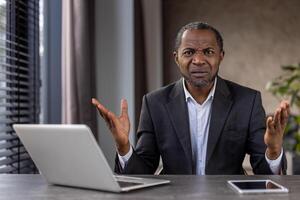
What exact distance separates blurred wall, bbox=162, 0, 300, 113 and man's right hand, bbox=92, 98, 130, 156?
2335 mm

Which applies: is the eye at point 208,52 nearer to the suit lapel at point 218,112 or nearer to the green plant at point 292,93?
the suit lapel at point 218,112

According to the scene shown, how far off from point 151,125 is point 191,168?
0.26m

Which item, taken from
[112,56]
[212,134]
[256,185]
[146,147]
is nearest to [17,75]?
[112,56]

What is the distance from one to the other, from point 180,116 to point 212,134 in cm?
15

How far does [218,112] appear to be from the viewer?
1736 mm

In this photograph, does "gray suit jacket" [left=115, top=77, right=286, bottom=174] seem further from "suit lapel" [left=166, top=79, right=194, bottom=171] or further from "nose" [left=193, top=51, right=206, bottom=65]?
"nose" [left=193, top=51, right=206, bottom=65]

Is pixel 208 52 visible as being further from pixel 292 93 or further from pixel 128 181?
pixel 292 93

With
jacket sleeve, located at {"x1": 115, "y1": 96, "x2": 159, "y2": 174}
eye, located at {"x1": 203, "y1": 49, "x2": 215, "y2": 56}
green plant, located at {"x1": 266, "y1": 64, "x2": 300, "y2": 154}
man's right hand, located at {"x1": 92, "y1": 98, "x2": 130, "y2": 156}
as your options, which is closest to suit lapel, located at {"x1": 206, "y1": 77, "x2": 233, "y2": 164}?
Result: eye, located at {"x1": 203, "y1": 49, "x2": 215, "y2": 56}

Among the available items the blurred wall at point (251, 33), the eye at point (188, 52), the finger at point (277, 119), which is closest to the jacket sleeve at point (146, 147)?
the eye at point (188, 52)

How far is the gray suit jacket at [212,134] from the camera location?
1651 mm

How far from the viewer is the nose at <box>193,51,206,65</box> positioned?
1749 millimetres

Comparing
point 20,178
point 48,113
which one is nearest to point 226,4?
point 48,113

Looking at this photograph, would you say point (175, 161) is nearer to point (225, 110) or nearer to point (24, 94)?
point (225, 110)

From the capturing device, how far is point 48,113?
2.62 meters
